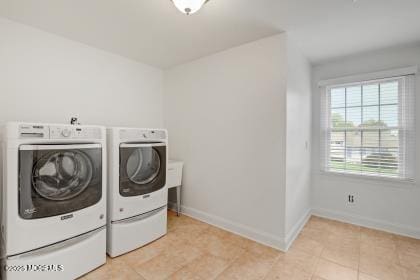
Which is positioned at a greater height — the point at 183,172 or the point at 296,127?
the point at 296,127

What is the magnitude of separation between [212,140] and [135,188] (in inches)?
43.9

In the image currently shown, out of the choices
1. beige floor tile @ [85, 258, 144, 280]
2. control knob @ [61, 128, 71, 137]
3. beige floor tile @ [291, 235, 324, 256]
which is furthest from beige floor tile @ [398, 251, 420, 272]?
control knob @ [61, 128, 71, 137]

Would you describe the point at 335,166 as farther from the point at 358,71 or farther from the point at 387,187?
the point at 358,71

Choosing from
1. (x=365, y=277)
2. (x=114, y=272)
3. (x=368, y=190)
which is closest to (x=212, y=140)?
(x=114, y=272)

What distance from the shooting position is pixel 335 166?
2869 mm

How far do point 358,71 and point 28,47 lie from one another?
3886 mm

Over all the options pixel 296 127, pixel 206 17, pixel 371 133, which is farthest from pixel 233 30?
pixel 371 133

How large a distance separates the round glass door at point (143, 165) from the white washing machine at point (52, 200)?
0.90ft

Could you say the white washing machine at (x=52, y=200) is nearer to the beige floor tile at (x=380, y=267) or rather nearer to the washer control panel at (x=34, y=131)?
the washer control panel at (x=34, y=131)

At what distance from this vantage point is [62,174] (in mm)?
1565

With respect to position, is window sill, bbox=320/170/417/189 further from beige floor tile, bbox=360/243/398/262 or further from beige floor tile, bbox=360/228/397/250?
beige floor tile, bbox=360/243/398/262

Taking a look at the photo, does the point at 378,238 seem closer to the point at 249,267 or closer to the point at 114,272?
the point at 249,267

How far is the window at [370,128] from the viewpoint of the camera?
237 centimetres

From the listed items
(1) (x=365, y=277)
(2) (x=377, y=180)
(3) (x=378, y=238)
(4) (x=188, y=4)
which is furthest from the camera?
(2) (x=377, y=180)
